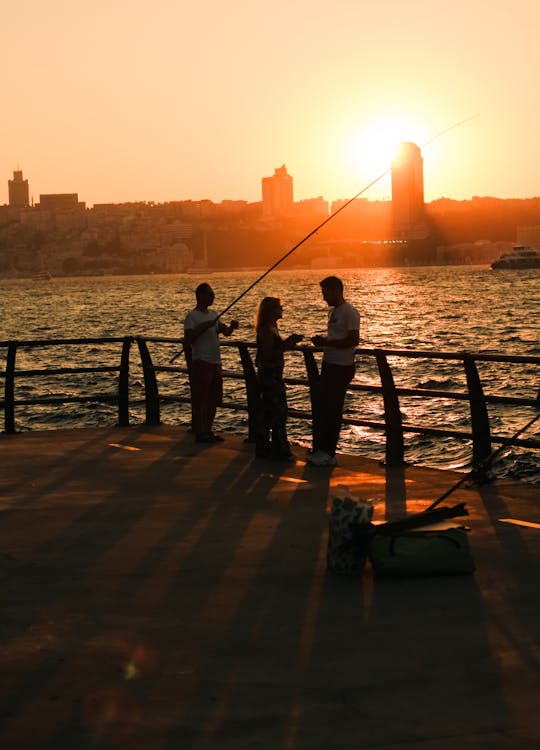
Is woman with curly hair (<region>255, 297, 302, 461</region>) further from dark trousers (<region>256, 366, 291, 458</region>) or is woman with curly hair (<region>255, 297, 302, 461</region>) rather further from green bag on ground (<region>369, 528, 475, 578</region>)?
green bag on ground (<region>369, 528, 475, 578</region>)

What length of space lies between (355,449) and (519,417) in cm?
649

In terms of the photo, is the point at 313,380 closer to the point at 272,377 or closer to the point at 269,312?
the point at 272,377

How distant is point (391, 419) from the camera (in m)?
12.4

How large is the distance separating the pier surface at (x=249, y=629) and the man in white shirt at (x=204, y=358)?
111 inches

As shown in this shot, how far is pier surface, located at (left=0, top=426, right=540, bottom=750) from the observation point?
500cm

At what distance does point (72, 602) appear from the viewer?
692cm

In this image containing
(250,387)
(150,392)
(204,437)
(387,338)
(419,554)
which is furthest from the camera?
(387,338)

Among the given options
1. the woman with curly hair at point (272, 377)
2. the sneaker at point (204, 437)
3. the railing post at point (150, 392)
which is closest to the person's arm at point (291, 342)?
the woman with curly hair at point (272, 377)

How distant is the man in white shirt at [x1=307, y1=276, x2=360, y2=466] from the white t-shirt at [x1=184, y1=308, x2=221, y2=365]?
5.17ft

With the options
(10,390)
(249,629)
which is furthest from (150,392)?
(249,629)

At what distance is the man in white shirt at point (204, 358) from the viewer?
13.2m

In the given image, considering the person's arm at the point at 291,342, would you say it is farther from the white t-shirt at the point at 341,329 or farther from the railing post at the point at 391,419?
the railing post at the point at 391,419

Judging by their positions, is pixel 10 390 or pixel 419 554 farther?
pixel 10 390

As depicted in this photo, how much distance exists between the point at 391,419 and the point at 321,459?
872mm
